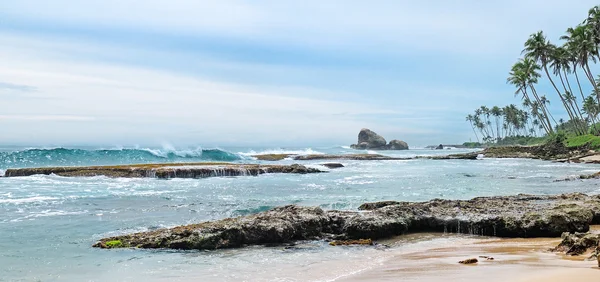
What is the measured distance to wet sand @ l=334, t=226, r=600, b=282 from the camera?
19.9 ft

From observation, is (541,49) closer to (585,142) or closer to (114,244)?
(585,142)

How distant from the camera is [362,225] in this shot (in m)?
10.2

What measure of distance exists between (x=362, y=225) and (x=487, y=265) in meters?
3.53

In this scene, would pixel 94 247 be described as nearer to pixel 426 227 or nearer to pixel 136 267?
pixel 136 267

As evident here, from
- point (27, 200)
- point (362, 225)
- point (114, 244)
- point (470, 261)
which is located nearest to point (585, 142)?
point (362, 225)

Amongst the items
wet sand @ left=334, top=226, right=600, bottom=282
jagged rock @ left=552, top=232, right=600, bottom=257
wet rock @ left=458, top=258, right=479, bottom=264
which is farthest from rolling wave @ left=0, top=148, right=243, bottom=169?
jagged rock @ left=552, top=232, right=600, bottom=257

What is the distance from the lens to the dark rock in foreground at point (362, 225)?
31.2 ft

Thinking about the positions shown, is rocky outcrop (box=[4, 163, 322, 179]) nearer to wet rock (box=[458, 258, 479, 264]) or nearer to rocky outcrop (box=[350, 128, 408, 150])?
wet rock (box=[458, 258, 479, 264])

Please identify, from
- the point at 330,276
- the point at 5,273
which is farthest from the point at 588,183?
the point at 5,273

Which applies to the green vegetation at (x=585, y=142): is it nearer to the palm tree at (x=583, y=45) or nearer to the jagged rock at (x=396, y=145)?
the palm tree at (x=583, y=45)

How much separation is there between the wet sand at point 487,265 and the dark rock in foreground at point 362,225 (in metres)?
0.71

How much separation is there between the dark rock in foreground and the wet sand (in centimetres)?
71

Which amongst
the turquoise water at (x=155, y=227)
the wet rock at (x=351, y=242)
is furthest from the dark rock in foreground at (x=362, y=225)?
the turquoise water at (x=155, y=227)

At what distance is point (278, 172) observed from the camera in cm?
3697
